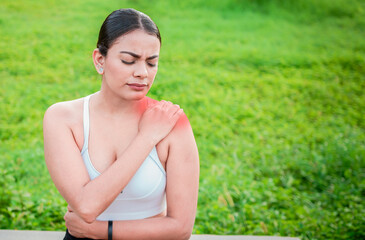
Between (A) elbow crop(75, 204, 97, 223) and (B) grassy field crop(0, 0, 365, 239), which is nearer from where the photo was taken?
(A) elbow crop(75, 204, 97, 223)

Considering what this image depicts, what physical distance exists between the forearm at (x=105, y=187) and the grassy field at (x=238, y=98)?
81.7 inches

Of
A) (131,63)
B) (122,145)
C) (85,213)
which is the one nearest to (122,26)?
(131,63)

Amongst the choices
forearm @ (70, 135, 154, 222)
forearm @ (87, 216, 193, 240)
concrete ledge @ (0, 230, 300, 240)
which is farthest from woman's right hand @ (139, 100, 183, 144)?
concrete ledge @ (0, 230, 300, 240)

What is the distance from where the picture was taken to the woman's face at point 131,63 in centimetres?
191

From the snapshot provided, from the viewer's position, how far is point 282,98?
23.2 ft

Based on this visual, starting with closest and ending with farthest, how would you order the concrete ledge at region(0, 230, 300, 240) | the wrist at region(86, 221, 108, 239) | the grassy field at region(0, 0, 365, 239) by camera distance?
the wrist at region(86, 221, 108, 239)
the concrete ledge at region(0, 230, 300, 240)
the grassy field at region(0, 0, 365, 239)

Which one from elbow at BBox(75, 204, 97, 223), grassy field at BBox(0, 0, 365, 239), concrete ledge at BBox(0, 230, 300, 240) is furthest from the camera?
grassy field at BBox(0, 0, 365, 239)

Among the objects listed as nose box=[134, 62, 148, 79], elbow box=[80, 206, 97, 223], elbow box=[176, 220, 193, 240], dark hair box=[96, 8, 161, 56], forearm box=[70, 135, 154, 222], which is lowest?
elbow box=[176, 220, 193, 240]

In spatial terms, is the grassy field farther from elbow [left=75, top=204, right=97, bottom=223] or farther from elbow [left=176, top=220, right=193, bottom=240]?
elbow [left=75, top=204, right=97, bottom=223]

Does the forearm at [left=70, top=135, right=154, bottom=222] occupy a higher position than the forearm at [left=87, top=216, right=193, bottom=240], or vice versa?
the forearm at [left=70, top=135, right=154, bottom=222]

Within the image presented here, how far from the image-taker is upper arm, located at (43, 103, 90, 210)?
6.18ft

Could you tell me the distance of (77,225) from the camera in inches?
77.6

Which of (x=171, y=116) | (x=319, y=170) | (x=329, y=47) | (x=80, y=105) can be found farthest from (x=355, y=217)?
(x=329, y=47)

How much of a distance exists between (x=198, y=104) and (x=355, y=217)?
10.4 ft
